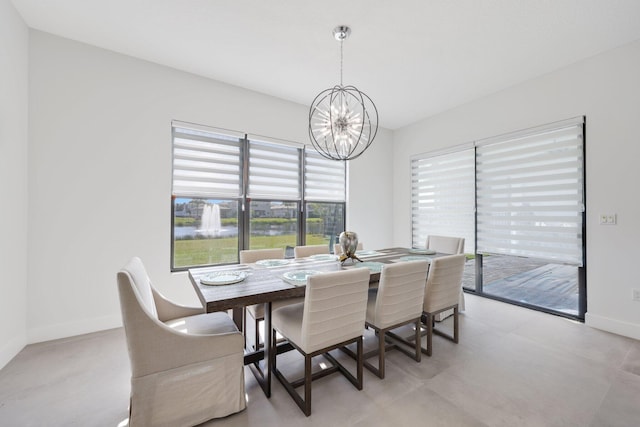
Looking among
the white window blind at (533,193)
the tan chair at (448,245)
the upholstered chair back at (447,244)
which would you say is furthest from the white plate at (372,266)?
the white window blind at (533,193)

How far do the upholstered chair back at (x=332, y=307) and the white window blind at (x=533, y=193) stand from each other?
291 cm

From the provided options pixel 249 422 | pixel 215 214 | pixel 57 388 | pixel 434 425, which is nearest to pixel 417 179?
pixel 215 214

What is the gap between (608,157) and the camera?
2.80 metres

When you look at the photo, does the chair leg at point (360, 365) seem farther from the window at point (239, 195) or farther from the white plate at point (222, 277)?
the window at point (239, 195)

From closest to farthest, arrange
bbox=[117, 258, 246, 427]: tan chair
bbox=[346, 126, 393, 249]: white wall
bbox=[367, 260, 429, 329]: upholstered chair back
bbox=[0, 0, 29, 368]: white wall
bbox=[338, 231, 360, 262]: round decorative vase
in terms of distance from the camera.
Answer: bbox=[117, 258, 246, 427]: tan chair < bbox=[367, 260, 429, 329]: upholstered chair back < bbox=[0, 0, 29, 368]: white wall < bbox=[338, 231, 360, 262]: round decorative vase < bbox=[346, 126, 393, 249]: white wall

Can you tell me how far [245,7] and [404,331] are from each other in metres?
3.40

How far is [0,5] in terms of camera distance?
2.03 metres

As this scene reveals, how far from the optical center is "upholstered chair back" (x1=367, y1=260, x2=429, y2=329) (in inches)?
76.2

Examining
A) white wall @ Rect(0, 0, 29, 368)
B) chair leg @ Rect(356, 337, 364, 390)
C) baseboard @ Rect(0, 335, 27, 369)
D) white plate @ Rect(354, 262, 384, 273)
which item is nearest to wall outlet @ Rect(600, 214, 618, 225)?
white plate @ Rect(354, 262, 384, 273)

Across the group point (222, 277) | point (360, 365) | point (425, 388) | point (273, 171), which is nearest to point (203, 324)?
point (222, 277)

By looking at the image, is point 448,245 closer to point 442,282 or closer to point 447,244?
point 447,244

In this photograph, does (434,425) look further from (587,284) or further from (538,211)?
(538,211)

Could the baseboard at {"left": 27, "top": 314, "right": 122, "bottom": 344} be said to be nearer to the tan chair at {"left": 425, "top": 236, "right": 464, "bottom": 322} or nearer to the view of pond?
the view of pond

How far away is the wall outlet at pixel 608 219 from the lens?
109 inches
